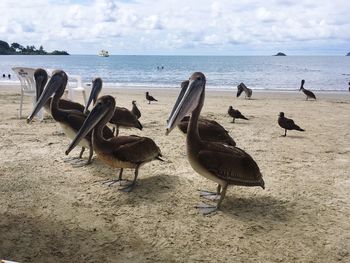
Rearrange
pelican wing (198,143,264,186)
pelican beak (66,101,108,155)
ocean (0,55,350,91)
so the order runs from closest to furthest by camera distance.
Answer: pelican wing (198,143,264,186) → pelican beak (66,101,108,155) → ocean (0,55,350,91)

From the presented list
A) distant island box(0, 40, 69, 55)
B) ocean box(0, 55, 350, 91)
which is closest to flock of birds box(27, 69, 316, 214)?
ocean box(0, 55, 350, 91)

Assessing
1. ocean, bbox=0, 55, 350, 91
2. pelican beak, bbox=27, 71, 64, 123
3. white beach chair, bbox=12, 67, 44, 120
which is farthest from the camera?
ocean, bbox=0, 55, 350, 91

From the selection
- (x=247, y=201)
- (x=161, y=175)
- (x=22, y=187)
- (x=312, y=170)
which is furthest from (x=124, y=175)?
(x=312, y=170)

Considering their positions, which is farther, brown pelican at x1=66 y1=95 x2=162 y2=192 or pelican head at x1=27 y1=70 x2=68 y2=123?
pelican head at x1=27 y1=70 x2=68 y2=123

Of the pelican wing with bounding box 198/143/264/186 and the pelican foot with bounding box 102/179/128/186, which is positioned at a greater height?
the pelican wing with bounding box 198/143/264/186

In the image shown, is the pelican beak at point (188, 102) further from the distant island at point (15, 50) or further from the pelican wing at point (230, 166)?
the distant island at point (15, 50)

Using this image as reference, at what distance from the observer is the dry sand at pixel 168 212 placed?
3.46 metres

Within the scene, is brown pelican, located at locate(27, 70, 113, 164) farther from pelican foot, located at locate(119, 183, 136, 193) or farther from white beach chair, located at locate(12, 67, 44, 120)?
white beach chair, located at locate(12, 67, 44, 120)

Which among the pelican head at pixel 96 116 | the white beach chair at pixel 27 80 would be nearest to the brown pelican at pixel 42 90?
the white beach chair at pixel 27 80

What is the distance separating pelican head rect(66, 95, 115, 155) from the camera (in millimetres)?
4676

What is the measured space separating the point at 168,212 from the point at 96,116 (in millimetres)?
1434

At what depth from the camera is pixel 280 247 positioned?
355 centimetres

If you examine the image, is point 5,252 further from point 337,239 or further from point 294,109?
point 294,109

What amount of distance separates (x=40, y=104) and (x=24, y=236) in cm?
273
